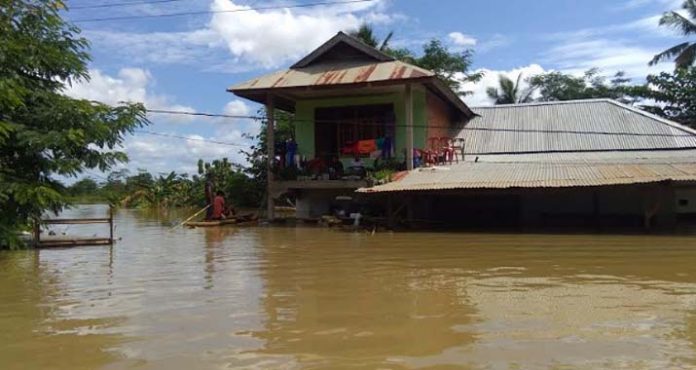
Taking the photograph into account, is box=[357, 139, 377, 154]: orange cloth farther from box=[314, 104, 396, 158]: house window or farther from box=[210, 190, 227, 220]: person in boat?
box=[210, 190, 227, 220]: person in boat

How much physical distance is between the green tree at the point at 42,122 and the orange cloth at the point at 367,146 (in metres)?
7.21

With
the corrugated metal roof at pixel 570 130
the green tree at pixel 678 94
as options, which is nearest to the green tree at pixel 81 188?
the corrugated metal roof at pixel 570 130

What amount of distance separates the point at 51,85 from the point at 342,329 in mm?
10071

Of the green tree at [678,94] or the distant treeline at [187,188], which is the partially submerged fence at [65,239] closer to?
the distant treeline at [187,188]

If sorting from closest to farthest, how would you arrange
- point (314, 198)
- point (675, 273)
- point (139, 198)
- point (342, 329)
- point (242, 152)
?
point (342, 329)
point (675, 273)
point (314, 198)
point (242, 152)
point (139, 198)

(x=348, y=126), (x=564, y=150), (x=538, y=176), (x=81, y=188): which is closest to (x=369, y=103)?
(x=348, y=126)

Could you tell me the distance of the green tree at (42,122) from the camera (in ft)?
37.6

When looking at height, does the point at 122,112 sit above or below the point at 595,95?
below

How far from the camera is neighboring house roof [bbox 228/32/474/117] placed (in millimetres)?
16875

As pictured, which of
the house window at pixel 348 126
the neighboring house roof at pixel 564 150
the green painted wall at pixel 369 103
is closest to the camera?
the neighboring house roof at pixel 564 150

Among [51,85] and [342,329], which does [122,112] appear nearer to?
[51,85]

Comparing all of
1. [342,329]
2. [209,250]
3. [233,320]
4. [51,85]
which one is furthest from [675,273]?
[51,85]

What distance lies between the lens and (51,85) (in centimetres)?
1282

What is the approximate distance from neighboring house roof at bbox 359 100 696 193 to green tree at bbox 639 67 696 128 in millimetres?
8385
